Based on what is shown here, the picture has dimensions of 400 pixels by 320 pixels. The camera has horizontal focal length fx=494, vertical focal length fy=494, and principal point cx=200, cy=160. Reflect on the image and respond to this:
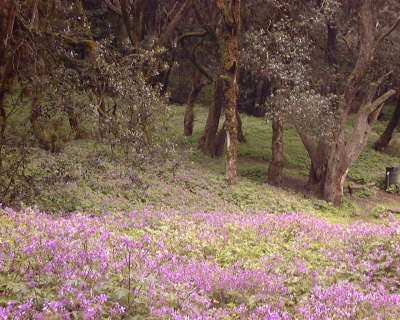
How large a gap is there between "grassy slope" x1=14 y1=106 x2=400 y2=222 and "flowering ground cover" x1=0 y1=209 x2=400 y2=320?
8.96 feet

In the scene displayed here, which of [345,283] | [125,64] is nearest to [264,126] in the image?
[125,64]

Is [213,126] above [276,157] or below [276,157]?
above

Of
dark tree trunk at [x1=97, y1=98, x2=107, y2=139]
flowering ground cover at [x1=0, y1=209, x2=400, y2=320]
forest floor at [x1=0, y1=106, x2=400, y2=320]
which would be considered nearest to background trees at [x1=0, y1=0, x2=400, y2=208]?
dark tree trunk at [x1=97, y1=98, x2=107, y2=139]

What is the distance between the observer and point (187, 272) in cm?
670

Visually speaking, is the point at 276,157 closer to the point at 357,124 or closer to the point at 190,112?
the point at 357,124

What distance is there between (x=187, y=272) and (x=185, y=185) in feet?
42.6

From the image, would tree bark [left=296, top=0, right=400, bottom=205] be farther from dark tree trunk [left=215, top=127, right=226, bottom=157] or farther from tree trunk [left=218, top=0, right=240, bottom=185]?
dark tree trunk [left=215, top=127, right=226, bottom=157]

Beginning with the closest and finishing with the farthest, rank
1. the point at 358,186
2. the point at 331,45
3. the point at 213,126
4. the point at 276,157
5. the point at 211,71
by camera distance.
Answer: the point at 276,157
the point at 358,186
the point at 331,45
the point at 213,126
the point at 211,71

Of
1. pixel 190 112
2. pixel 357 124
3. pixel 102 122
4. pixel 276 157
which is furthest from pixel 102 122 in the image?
pixel 190 112

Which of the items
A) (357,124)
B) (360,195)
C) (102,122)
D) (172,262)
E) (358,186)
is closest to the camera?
(172,262)

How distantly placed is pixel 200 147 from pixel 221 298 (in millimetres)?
24477

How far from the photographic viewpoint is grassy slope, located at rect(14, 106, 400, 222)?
13070 millimetres

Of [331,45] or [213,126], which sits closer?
[331,45]

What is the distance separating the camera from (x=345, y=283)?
6855 mm
